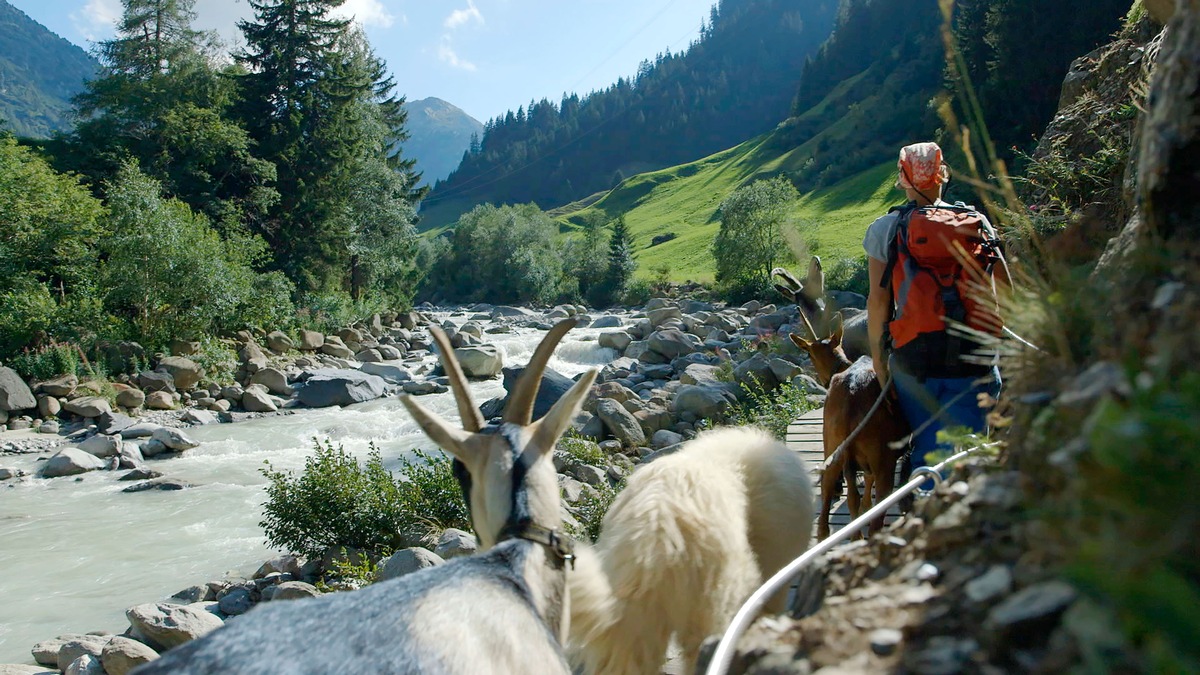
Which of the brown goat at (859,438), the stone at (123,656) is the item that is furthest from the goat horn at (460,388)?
the stone at (123,656)

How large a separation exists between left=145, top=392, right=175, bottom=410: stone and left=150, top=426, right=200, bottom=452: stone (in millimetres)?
3412

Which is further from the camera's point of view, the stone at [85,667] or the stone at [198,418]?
the stone at [198,418]

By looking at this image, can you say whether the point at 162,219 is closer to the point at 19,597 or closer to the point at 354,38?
the point at 19,597

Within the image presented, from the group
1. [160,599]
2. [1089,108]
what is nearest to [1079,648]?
[1089,108]

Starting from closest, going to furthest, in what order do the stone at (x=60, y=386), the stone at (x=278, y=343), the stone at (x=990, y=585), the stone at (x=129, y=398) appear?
the stone at (x=990, y=585)
the stone at (x=60, y=386)
the stone at (x=129, y=398)
the stone at (x=278, y=343)

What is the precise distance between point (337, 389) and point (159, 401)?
178 inches

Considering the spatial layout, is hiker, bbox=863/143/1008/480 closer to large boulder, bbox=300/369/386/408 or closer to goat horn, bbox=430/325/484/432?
goat horn, bbox=430/325/484/432

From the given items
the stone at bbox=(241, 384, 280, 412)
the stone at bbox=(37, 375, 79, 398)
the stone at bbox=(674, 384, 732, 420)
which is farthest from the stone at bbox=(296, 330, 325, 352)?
the stone at bbox=(674, 384, 732, 420)

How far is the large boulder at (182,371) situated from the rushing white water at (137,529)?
3328 mm

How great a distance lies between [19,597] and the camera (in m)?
9.03

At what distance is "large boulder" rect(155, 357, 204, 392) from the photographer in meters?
20.5

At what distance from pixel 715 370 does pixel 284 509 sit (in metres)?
11.4

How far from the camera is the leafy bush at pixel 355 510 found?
8352 millimetres

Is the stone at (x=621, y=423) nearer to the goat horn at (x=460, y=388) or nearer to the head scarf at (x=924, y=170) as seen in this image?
the head scarf at (x=924, y=170)
